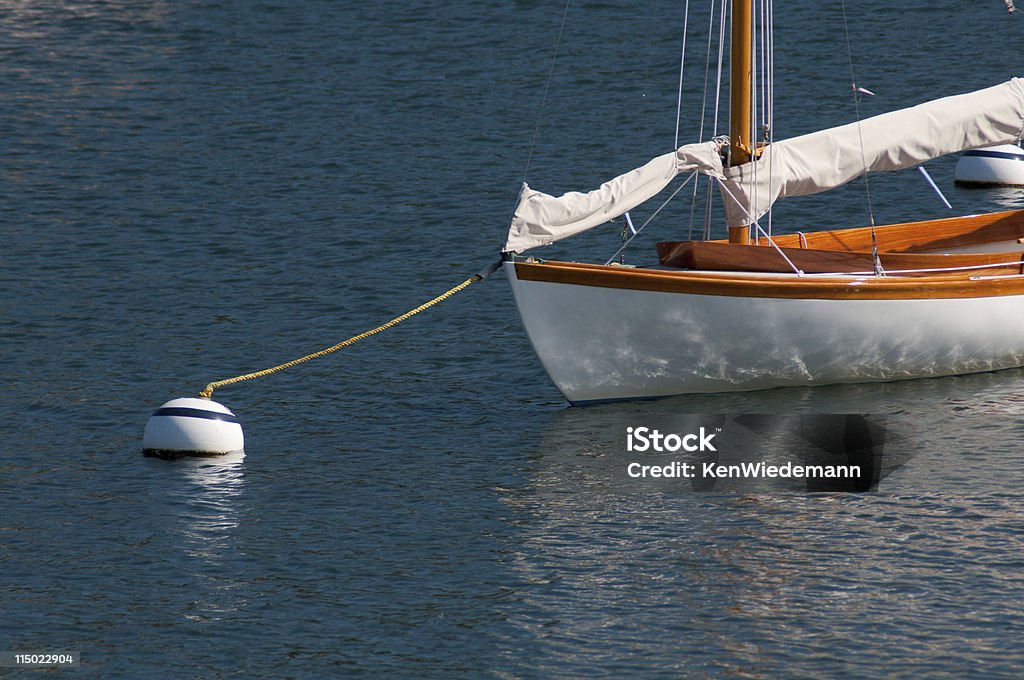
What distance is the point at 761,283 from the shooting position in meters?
23.1

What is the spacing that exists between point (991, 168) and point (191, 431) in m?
18.8

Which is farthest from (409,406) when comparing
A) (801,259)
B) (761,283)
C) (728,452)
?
(801,259)

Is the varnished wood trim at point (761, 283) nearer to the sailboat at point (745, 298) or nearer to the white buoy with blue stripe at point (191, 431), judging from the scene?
the sailboat at point (745, 298)

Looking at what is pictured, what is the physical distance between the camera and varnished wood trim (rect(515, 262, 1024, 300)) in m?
22.8

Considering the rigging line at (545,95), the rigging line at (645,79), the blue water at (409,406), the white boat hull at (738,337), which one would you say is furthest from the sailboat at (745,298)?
the rigging line at (645,79)

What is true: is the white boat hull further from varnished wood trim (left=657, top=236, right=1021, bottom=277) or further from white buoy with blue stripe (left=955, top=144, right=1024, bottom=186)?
white buoy with blue stripe (left=955, top=144, right=1024, bottom=186)

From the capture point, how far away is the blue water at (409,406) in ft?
58.2

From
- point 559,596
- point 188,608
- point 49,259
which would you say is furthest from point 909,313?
point 49,259

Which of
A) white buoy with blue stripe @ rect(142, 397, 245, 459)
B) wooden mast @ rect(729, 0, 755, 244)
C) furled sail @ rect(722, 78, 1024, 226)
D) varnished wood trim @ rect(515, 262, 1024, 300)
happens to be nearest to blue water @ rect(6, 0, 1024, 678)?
white buoy with blue stripe @ rect(142, 397, 245, 459)

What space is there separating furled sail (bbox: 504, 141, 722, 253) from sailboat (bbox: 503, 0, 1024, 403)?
0.02 m

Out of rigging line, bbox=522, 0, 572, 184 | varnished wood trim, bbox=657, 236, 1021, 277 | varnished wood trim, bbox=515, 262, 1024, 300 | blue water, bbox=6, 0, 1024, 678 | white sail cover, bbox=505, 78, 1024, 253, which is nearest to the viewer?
blue water, bbox=6, 0, 1024, 678

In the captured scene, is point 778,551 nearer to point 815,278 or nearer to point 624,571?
point 624,571

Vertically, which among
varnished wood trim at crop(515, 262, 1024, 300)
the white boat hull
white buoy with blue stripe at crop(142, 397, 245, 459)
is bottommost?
white buoy with blue stripe at crop(142, 397, 245, 459)

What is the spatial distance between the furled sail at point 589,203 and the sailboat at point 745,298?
0.06 feet
